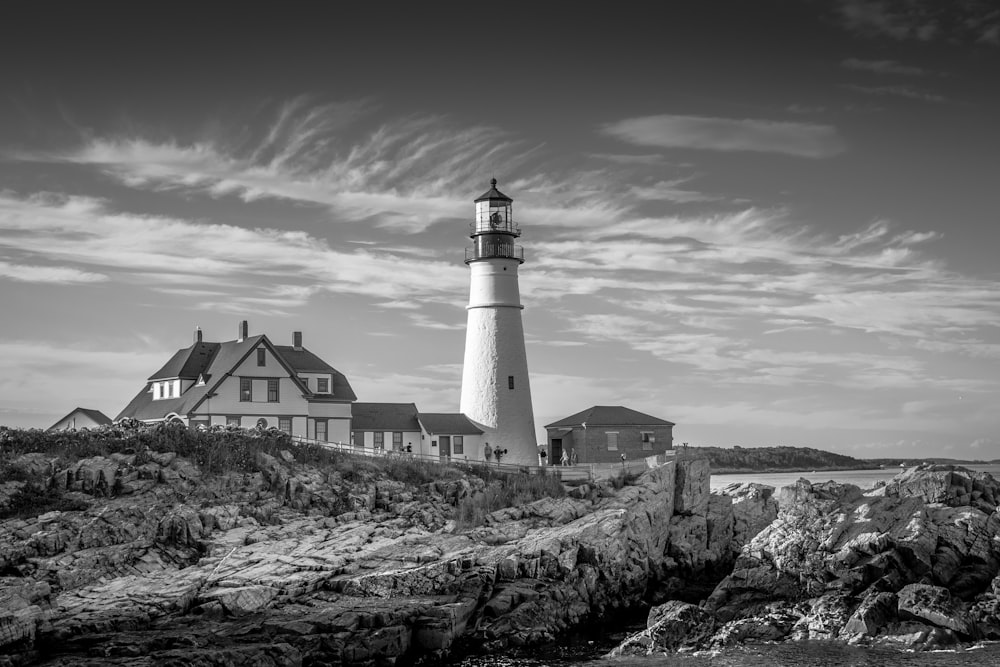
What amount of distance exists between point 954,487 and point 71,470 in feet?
99.1

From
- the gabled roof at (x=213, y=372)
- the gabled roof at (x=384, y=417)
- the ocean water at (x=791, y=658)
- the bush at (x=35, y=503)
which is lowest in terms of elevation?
the ocean water at (x=791, y=658)

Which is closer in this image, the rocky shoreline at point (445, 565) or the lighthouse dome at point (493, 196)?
the rocky shoreline at point (445, 565)

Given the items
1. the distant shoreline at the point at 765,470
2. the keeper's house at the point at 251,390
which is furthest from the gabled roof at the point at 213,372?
the distant shoreline at the point at 765,470

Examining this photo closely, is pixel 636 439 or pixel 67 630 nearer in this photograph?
pixel 67 630

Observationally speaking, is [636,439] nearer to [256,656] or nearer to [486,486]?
[486,486]

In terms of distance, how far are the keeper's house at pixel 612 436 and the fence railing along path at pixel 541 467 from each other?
27.6 feet

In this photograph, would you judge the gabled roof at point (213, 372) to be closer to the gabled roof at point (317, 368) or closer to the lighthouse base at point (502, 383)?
the gabled roof at point (317, 368)

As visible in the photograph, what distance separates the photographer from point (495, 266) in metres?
50.4

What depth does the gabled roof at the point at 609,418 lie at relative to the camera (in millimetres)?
52875

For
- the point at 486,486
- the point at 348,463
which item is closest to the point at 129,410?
the point at 348,463

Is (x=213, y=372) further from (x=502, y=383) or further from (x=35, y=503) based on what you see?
(x=35, y=503)

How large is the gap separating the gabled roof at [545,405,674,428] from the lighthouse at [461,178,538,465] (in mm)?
3383

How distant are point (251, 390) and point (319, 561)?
16422 millimetres

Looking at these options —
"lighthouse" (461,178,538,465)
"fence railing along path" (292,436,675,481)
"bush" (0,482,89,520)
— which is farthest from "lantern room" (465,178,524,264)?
"bush" (0,482,89,520)
